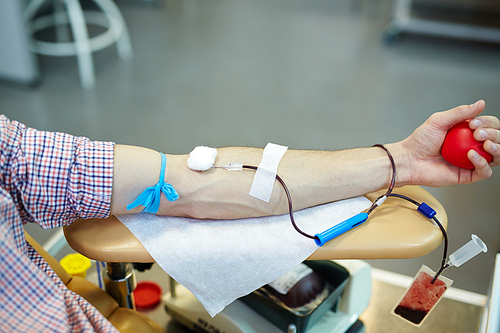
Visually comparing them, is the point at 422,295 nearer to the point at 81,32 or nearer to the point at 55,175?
the point at 55,175

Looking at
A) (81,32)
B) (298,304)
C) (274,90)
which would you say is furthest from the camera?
(274,90)

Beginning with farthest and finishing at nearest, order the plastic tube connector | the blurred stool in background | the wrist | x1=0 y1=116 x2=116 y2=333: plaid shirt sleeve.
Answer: the blurred stool in background → the wrist → the plastic tube connector → x1=0 y1=116 x2=116 y2=333: plaid shirt sleeve

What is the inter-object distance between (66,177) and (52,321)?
243 mm

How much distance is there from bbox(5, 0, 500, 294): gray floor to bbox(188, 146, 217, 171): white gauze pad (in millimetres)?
918

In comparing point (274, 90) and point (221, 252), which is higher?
point (221, 252)

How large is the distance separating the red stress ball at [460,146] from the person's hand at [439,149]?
0.04 ft

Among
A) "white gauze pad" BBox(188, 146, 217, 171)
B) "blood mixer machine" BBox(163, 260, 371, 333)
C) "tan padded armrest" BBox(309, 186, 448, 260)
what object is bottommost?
"blood mixer machine" BBox(163, 260, 371, 333)

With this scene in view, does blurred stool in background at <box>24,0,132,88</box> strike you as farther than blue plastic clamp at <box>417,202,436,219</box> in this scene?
Yes

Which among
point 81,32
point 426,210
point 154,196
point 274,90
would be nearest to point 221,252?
point 154,196

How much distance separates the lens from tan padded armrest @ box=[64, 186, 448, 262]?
2.67 ft

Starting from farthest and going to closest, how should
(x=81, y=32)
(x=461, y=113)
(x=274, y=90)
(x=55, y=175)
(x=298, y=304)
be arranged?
(x=274, y=90), (x=81, y=32), (x=298, y=304), (x=461, y=113), (x=55, y=175)

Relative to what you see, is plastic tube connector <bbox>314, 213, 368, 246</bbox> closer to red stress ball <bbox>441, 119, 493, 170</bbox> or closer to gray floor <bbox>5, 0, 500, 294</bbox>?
red stress ball <bbox>441, 119, 493, 170</bbox>

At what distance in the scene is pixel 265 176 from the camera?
2.93 ft

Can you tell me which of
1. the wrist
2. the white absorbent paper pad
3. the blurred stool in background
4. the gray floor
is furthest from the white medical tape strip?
the blurred stool in background
